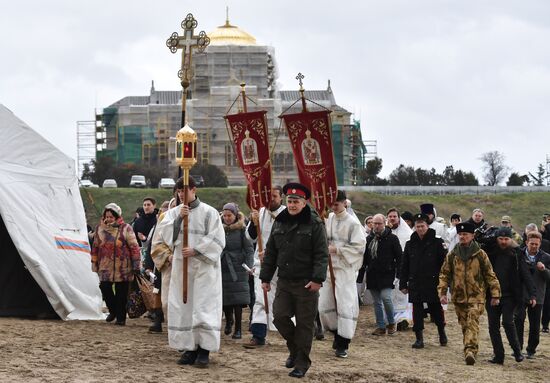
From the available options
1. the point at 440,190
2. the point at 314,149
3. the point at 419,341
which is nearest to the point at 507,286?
the point at 419,341

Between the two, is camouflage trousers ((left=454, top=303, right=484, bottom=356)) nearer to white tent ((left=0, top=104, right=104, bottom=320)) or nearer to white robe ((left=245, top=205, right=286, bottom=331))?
white robe ((left=245, top=205, right=286, bottom=331))

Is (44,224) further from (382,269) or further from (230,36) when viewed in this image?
(230,36)

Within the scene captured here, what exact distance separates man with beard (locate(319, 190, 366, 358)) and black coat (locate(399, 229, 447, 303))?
3.76ft

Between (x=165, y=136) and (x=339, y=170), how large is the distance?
12.9 m

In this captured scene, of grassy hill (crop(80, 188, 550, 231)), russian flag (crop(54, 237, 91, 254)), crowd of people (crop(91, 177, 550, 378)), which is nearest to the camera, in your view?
crowd of people (crop(91, 177, 550, 378))

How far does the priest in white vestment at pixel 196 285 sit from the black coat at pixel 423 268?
127 inches

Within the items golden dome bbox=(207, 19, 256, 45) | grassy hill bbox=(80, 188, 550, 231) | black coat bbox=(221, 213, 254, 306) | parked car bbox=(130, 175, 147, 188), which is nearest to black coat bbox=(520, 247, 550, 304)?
black coat bbox=(221, 213, 254, 306)

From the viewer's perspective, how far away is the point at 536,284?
12.9m

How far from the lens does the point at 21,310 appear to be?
14.9 m

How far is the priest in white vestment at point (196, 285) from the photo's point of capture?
10.3 meters

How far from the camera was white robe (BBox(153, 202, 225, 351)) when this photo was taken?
10.3 metres

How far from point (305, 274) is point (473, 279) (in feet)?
7.56

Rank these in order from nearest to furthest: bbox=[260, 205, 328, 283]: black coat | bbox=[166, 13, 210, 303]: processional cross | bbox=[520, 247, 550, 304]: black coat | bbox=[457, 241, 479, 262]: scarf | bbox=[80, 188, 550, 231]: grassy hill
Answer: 1. bbox=[260, 205, 328, 283]: black coat
2. bbox=[166, 13, 210, 303]: processional cross
3. bbox=[457, 241, 479, 262]: scarf
4. bbox=[520, 247, 550, 304]: black coat
5. bbox=[80, 188, 550, 231]: grassy hill

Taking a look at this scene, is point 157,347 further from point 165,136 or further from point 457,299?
point 165,136
